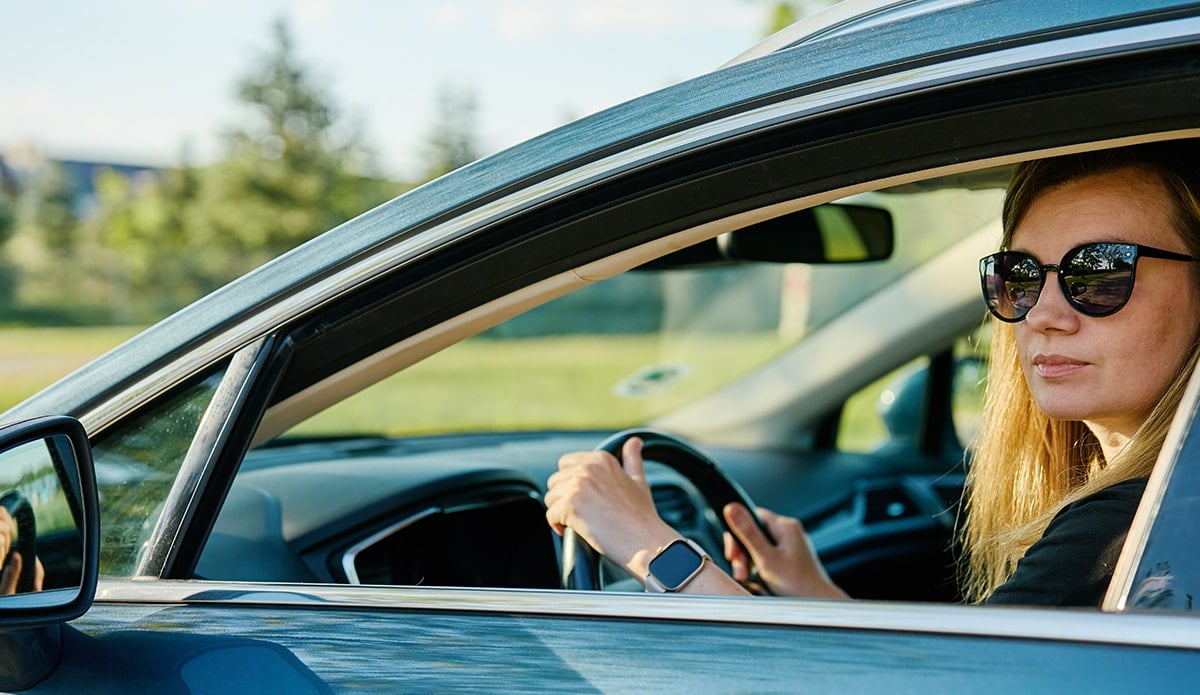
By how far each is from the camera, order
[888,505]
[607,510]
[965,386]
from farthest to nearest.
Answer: [965,386] < [888,505] < [607,510]

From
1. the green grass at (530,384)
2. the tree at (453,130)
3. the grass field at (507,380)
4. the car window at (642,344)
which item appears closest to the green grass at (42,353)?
the grass field at (507,380)

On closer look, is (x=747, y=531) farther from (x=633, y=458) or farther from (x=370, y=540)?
(x=370, y=540)

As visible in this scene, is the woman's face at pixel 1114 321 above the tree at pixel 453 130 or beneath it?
beneath

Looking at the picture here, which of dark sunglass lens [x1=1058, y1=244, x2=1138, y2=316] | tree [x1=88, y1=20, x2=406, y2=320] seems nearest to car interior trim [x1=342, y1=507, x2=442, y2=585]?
dark sunglass lens [x1=1058, y1=244, x2=1138, y2=316]

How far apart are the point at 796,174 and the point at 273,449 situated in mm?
2050

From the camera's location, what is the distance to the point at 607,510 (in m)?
1.98

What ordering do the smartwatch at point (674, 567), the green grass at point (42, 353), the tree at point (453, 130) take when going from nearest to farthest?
1. the smartwatch at point (674, 567)
2. the green grass at point (42, 353)
3. the tree at point (453, 130)

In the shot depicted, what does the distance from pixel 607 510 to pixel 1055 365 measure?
0.72 metres

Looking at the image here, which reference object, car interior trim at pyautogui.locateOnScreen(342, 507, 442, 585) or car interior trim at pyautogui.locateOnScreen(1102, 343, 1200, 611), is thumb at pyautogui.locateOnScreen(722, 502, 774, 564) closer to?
car interior trim at pyautogui.locateOnScreen(342, 507, 442, 585)

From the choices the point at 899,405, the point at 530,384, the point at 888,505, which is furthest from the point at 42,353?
the point at 888,505

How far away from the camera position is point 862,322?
13.2ft

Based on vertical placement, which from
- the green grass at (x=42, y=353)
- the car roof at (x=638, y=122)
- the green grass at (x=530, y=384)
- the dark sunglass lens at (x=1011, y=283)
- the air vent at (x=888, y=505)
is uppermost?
the green grass at (x=42, y=353)

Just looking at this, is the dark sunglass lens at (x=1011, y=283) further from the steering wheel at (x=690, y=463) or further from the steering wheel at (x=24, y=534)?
the steering wheel at (x=24, y=534)

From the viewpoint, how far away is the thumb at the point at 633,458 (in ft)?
7.21
